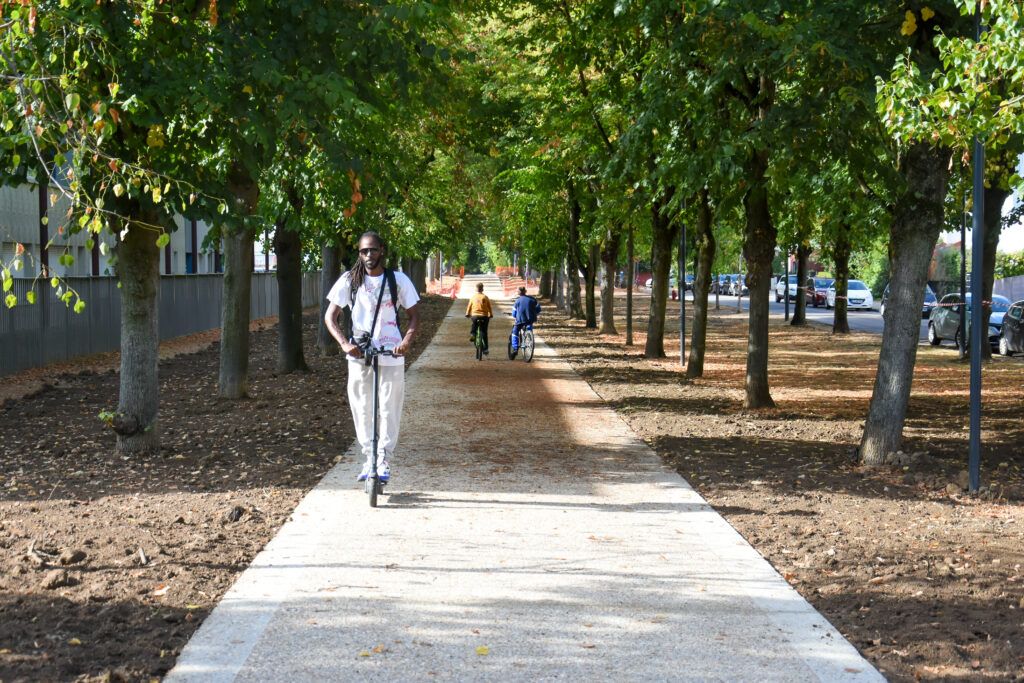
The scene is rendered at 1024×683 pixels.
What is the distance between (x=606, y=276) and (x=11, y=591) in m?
27.6

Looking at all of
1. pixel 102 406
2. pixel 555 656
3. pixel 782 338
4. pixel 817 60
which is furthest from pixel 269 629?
pixel 782 338

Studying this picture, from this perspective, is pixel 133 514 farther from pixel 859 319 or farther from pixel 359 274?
pixel 859 319

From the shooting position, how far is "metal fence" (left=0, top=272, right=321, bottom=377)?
20844mm

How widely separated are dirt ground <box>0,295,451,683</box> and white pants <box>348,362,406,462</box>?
732mm

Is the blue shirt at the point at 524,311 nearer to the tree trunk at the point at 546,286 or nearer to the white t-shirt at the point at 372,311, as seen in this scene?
the white t-shirt at the point at 372,311

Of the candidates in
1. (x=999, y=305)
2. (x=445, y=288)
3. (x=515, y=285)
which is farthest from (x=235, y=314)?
(x=515, y=285)

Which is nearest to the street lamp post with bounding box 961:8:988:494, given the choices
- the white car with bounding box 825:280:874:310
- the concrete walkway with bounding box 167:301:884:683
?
the concrete walkway with bounding box 167:301:884:683

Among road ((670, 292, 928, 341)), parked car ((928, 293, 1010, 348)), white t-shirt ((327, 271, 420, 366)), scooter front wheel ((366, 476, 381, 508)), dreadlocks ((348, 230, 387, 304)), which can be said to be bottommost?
road ((670, 292, 928, 341))

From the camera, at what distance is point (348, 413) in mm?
14523

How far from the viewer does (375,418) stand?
28.7 feet

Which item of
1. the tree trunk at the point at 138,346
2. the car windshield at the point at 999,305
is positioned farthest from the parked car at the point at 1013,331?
the tree trunk at the point at 138,346

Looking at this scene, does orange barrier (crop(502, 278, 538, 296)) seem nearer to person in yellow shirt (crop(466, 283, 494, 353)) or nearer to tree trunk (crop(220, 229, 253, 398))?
person in yellow shirt (crop(466, 283, 494, 353))

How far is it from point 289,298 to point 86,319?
22.6 feet

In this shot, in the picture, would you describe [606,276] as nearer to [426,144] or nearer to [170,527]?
[426,144]
